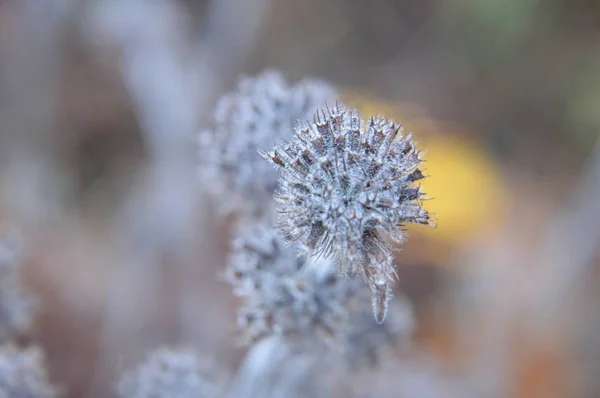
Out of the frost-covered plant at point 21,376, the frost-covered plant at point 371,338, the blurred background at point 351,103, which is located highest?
Result: the blurred background at point 351,103

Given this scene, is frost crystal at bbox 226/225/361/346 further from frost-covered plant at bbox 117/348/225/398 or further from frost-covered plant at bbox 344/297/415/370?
frost-covered plant at bbox 117/348/225/398

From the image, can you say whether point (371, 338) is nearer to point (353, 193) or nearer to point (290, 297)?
point (290, 297)

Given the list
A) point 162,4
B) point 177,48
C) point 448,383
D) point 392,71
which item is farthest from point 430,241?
point 162,4

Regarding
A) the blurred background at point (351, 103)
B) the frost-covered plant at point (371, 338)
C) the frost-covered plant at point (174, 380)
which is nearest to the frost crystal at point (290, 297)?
the frost-covered plant at point (371, 338)

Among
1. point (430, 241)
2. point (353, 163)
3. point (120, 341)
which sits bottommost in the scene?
point (353, 163)

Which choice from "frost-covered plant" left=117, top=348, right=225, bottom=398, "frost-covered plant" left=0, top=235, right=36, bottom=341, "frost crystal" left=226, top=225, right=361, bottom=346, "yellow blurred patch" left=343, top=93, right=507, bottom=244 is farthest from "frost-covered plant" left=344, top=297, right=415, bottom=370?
"yellow blurred patch" left=343, top=93, right=507, bottom=244

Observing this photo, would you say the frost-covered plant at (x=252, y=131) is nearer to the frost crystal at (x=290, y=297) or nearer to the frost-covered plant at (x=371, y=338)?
the frost crystal at (x=290, y=297)

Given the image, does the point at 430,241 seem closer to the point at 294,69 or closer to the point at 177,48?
the point at 294,69

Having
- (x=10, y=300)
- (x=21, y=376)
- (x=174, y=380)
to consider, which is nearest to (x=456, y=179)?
(x=174, y=380)
